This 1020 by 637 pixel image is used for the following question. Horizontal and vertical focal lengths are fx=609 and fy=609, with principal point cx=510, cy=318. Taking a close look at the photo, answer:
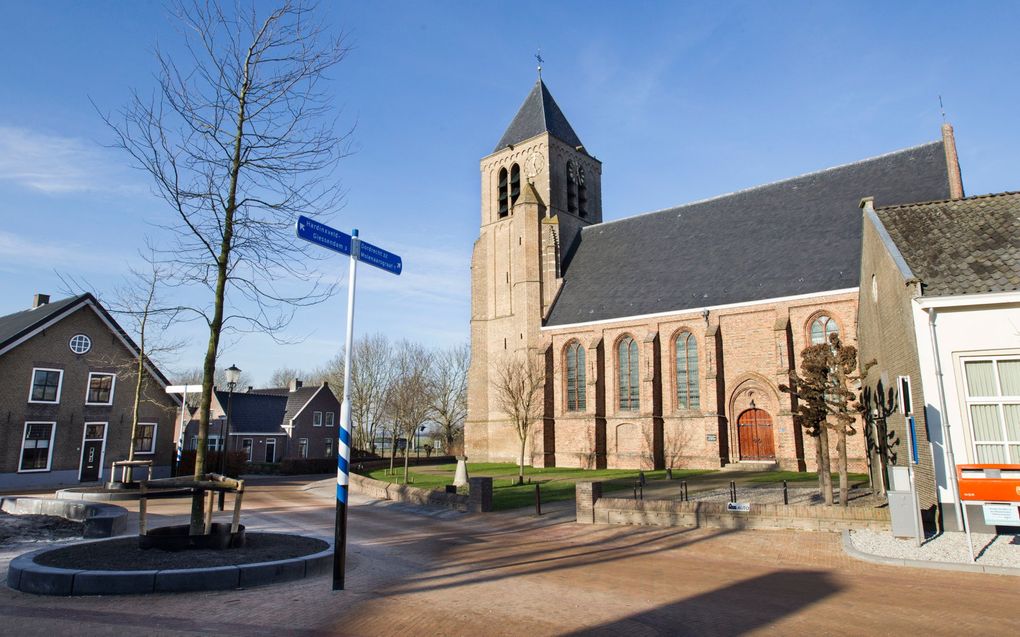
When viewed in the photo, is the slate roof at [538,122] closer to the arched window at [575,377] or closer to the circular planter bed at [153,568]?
the arched window at [575,377]

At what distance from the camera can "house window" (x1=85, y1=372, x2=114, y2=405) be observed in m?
29.2

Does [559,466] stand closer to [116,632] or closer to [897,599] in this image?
[897,599]

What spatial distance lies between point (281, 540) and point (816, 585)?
27.1 ft

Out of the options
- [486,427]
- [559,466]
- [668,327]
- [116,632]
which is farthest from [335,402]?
Answer: [116,632]

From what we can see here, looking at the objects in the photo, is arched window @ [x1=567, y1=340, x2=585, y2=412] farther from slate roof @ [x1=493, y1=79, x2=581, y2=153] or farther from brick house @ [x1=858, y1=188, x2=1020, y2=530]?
A: brick house @ [x1=858, y1=188, x2=1020, y2=530]

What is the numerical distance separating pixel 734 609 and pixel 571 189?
3905cm

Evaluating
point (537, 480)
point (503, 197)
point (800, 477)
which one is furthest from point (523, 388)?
point (503, 197)

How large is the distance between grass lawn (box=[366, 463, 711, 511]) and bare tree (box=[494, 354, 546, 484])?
178 cm

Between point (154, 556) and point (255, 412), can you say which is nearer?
point (154, 556)

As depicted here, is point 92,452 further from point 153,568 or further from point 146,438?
point 153,568

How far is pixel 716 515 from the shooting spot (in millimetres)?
13688

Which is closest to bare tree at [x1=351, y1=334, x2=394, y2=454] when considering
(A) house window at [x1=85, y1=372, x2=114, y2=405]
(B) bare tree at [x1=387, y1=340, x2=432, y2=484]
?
(B) bare tree at [x1=387, y1=340, x2=432, y2=484]

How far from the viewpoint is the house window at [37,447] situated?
26.5m

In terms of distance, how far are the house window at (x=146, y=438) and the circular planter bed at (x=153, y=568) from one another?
2454 cm
